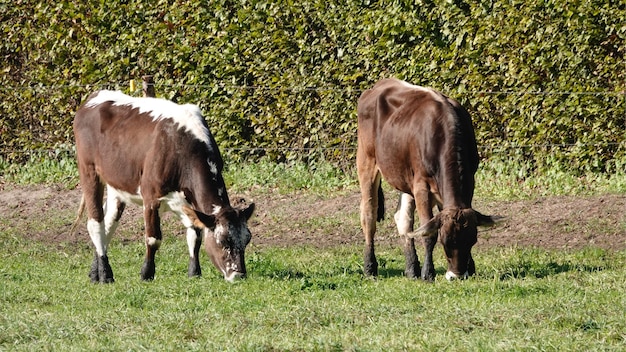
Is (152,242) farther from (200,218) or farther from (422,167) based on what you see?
(422,167)

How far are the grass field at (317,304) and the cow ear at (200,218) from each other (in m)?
0.52

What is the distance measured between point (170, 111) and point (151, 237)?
126 centimetres

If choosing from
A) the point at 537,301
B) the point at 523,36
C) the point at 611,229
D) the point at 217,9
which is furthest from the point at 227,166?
the point at 537,301

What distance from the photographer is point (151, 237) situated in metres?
10.8

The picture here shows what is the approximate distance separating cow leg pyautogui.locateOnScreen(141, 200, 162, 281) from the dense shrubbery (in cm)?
545

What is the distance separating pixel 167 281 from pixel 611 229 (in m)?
5.07

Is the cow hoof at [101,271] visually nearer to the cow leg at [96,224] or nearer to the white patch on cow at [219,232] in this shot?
the cow leg at [96,224]

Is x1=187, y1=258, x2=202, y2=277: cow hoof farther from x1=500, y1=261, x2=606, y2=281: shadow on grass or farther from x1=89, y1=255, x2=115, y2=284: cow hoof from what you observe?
x1=500, y1=261, x2=606, y2=281: shadow on grass

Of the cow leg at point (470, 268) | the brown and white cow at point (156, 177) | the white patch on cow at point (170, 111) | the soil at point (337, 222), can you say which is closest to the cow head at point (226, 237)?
the brown and white cow at point (156, 177)

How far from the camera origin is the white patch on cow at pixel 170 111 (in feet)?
35.3

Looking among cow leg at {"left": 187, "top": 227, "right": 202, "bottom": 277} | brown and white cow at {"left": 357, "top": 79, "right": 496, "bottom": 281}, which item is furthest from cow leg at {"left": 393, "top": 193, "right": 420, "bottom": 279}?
cow leg at {"left": 187, "top": 227, "right": 202, "bottom": 277}

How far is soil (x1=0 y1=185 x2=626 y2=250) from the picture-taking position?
40.9 ft

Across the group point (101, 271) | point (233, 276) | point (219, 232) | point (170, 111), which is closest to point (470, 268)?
point (233, 276)

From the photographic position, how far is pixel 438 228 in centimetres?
969
